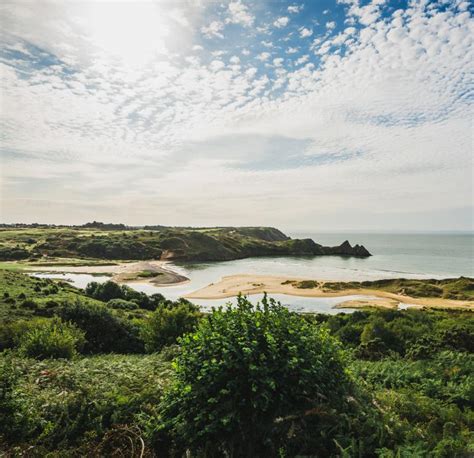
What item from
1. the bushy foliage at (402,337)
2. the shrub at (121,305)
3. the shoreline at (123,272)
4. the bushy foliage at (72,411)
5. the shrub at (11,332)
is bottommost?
the shoreline at (123,272)

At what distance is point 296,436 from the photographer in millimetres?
4770

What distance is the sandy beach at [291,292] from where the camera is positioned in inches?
2059

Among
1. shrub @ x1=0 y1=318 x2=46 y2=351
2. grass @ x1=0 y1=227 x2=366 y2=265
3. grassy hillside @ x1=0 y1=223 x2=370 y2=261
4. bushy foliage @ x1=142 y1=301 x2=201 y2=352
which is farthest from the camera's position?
grassy hillside @ x1=0 y1=223 x2=370 y2=261

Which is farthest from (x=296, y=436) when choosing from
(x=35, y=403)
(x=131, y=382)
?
(x=35, y=403)

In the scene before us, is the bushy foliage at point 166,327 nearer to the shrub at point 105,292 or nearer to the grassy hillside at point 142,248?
the shrub at point 105,292

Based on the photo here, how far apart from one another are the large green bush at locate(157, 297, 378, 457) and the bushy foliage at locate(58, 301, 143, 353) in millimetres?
19332

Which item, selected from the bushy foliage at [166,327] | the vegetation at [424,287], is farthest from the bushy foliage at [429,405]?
the vegetation at [424,287]

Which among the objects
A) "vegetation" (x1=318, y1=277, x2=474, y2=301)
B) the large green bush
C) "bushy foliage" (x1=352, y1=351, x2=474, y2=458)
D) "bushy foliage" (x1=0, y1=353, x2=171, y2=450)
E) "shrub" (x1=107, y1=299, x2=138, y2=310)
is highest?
the large green bush

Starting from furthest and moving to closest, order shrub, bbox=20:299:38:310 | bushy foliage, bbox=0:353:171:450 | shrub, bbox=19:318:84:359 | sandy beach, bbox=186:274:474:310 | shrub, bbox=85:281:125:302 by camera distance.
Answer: sandy beach, bbox=186:274:474:310, shrub, bbox=85:281:125:302, shrub, bbox=20:299:38:310, shrub, bbox=19:318:84:359, bushy foliage, bbox=0:353:171:450

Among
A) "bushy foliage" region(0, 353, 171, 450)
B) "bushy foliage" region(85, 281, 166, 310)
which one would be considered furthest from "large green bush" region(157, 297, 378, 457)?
"bushy foliage" region(85, 281, 166, 310)

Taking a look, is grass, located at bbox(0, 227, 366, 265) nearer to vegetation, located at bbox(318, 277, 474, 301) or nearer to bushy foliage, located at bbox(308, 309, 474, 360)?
vegetation, located at bbox(318, 277, 474, 301)

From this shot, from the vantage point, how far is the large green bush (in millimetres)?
4754

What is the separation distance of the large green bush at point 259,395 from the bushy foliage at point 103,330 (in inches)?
761

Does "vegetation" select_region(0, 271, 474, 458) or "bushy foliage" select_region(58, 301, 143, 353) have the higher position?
"vegetation" select_region(0, 271, 474, 458)
